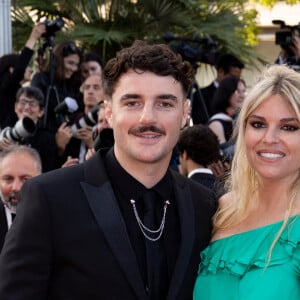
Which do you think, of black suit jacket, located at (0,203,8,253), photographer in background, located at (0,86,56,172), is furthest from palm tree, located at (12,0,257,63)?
black suit jacket, located at (0,203,8,253)

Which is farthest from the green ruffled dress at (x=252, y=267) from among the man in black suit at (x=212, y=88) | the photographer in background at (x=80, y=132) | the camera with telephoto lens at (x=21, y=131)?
the man in black suit at (x=212, y=88)

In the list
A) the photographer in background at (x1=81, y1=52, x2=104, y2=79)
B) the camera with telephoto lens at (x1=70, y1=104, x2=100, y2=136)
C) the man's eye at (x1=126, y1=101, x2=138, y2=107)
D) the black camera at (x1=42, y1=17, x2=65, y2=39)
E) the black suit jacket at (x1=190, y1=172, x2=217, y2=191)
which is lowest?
the black suit jacket at (x1=190, y1=172, x2=217, y2=191)

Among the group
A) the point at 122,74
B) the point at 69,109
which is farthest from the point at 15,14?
the point at 122,74

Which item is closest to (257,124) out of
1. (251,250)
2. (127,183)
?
(251,250)

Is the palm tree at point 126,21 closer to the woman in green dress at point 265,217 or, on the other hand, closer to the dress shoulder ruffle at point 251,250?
the woman in green dress at point 265,217

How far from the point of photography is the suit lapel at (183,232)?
2.42 meters

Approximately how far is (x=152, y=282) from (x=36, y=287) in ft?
1.29

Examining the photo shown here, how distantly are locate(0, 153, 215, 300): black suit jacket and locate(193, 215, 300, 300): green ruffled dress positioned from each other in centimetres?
25

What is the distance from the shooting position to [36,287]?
2.28 metres

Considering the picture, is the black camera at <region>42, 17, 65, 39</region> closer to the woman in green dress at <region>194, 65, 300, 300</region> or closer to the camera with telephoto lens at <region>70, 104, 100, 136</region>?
the camera with telephoto lens at <region>70, 104, 100, 136</region>

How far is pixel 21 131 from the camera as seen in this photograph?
511 cm

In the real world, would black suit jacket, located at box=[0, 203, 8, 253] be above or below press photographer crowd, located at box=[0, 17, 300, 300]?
below

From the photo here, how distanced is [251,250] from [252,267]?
0.07 meters

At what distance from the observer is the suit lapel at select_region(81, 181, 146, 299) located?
231 cm
